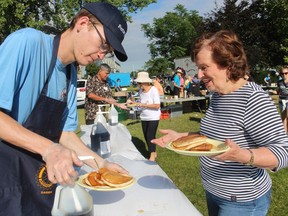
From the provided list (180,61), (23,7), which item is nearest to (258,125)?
(23,7)

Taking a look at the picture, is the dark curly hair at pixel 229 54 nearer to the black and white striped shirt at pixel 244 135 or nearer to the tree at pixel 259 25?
the black and white striped shirt at pixel 244 135

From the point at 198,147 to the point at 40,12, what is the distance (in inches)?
854

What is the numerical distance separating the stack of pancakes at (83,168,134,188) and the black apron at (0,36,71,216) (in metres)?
0.20

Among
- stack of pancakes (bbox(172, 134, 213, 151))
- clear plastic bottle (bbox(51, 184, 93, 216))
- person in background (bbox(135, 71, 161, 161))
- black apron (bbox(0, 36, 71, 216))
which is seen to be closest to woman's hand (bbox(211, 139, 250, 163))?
stack of pancakes (bbox(172, 134, 213, 151))

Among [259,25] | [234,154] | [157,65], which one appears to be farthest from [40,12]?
[157,65]

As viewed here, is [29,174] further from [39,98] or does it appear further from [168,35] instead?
[168,35]

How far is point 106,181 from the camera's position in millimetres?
1458

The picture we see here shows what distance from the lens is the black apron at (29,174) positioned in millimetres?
1303

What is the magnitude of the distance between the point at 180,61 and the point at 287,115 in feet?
89.3

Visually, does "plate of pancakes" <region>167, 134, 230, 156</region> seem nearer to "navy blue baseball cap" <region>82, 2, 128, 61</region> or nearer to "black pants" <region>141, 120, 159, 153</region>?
"navy blue baseball cap" <region>82, 2, 128, 61</region>

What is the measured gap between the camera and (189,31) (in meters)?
57.8

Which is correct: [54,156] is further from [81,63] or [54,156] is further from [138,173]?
[138,173]

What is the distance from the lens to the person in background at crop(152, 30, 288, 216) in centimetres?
154

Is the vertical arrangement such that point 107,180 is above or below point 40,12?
below
